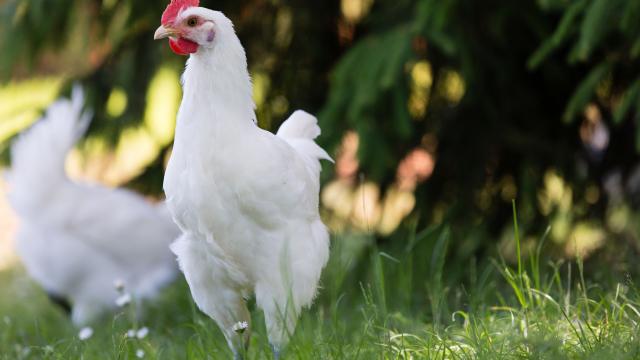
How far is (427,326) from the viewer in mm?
3529

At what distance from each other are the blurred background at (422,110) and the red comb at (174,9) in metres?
1.19

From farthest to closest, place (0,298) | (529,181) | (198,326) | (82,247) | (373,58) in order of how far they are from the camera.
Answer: (0,298) < (82,247) < (529,181) < (373,58) < (198,326)

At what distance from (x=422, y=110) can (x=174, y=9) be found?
208cm

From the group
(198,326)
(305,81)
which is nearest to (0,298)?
(305,81)

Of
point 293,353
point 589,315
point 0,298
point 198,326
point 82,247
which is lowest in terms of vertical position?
point 0,298

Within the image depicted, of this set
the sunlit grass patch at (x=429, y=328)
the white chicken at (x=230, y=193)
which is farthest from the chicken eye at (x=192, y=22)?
the sunlit grass patch at (x=429, y=328)

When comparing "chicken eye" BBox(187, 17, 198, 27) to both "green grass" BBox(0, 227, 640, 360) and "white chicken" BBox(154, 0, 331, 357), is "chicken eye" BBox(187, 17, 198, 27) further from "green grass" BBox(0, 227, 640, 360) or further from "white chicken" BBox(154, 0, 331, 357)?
"green grass" BBox(0, 227, 640, 360)

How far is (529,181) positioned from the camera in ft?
16.2

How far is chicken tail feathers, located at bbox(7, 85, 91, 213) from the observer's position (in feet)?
16.7

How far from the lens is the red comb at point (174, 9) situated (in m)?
3.17

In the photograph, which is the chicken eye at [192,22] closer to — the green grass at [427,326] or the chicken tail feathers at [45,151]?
the green grass at [427,326]

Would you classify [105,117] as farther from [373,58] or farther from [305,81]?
[373,58]

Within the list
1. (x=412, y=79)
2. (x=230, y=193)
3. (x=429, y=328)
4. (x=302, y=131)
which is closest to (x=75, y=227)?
(x=302, y=131)

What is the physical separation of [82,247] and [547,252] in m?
2.44
